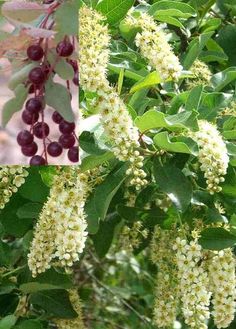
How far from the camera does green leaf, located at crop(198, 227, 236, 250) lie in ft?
6.68

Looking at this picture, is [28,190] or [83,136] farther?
[28,190]

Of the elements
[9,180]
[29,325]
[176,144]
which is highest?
[176,144]

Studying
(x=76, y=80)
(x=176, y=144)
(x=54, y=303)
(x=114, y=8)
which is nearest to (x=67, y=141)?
(x=76, y=80)

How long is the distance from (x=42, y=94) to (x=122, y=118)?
0.18 meters

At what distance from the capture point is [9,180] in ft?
6.74

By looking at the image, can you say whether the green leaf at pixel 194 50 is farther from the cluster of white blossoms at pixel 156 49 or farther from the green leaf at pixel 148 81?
the green leaf at pixel 148 81

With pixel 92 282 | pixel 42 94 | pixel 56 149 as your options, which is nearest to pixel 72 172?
pixel 56 149

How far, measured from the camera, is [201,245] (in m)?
2.05

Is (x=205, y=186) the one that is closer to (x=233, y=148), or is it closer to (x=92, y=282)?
(x=233, y=148)

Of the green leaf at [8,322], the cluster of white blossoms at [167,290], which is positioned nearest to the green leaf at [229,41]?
the cluster of white blossoms at [167,290]

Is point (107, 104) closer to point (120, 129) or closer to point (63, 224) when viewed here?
point (120, 129)

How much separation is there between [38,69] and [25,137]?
18 centimetres

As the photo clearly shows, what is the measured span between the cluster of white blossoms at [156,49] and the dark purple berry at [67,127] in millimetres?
233

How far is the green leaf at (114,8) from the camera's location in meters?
2.14
